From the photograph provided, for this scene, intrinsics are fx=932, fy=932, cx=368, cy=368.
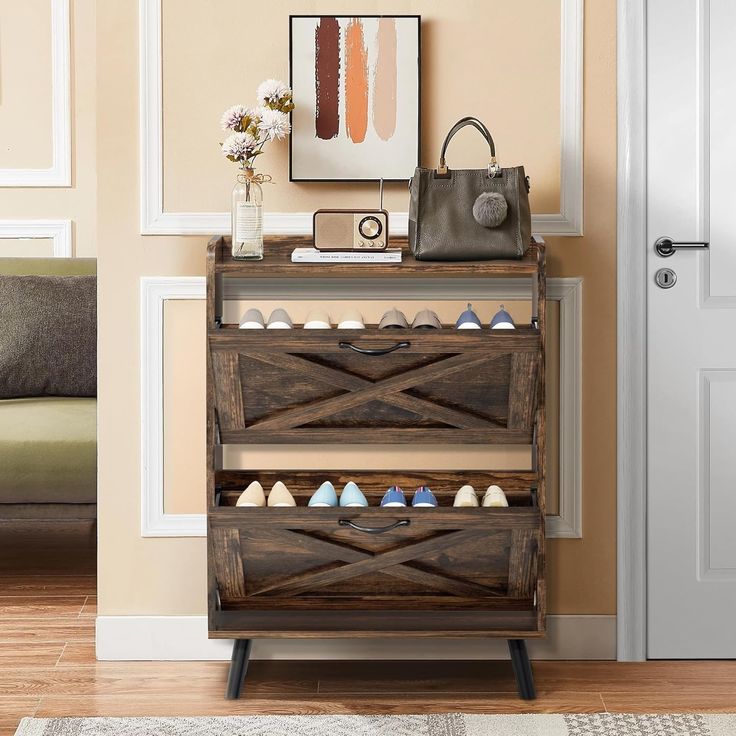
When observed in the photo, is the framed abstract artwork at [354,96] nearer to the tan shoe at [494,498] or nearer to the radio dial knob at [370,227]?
the radio dial knob at [370,227]

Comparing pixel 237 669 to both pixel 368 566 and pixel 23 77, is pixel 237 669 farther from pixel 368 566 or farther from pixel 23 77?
pixel 23 77

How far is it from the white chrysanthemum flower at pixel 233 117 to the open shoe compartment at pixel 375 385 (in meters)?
0.49

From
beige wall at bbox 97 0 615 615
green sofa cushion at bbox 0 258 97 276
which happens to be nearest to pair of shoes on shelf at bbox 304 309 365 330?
beige wall at bbox 97 0 615 615

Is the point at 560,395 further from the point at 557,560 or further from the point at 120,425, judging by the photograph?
the point at 120,425

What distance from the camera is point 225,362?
80.9 inches

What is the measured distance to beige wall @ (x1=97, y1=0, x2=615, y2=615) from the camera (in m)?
2.31

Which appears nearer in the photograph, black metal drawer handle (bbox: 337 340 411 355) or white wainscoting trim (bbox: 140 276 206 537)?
black metal drawer handle (bbox: 337 340 411 355)

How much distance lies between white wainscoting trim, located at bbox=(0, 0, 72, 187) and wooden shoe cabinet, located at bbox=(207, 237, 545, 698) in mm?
1844

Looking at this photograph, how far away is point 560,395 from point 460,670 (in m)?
0.74

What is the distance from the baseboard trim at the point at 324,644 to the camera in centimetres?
239

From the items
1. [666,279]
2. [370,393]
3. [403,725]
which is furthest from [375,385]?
[666,279]

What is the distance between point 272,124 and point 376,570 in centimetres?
107

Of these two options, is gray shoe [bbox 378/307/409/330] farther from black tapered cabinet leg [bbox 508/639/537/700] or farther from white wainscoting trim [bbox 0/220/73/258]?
white wainscoting trim [bbox 0/220/73/258]

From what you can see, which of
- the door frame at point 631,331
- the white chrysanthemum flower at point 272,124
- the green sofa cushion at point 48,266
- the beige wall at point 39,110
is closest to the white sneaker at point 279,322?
the white chrysanthemum flower at point 272,124
